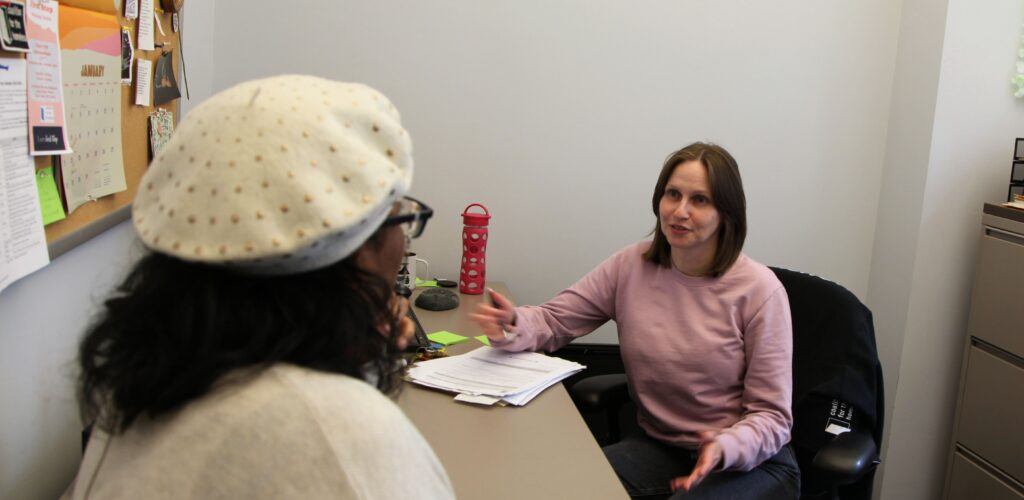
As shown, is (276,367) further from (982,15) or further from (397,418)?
(982,15)

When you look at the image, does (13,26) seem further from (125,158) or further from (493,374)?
(493,374)

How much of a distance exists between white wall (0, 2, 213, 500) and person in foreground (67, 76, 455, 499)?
0.78 feet

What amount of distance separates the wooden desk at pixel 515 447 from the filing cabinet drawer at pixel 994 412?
148 cm

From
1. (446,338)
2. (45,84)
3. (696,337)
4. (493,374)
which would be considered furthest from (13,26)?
(696,337)

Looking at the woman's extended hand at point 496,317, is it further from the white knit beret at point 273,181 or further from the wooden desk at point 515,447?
the white knit beret at point 273,181

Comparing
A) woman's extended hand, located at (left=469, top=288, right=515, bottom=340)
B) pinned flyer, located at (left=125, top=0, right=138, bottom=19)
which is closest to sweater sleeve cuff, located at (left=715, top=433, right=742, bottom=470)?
woman's extended hand, located at (left=469, top=288, right=515, bottom=340)

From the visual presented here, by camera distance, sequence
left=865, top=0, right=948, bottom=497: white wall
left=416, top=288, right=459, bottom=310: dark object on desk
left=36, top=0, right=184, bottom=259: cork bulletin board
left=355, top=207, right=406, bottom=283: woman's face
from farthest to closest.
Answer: left=865, top=0, right=948, bottom=497: white wall < left=416, top=288, right=459, bottom=310: dark object on desk < left=36, top=0, right=184, bottom=259: cork bulletin board < left=355, top=207, right=406, bottom=283: woman's face

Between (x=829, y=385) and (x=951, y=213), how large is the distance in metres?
1.11

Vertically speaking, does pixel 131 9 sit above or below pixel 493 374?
above

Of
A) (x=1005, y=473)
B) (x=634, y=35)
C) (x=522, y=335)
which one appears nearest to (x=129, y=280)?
(x=522, y=335)

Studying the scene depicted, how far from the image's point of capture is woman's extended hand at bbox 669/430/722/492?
57.6 inches

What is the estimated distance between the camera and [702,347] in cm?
179

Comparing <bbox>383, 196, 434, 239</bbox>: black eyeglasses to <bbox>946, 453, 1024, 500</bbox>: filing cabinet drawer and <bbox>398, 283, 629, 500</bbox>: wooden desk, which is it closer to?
<bbox>398, 283, 629, 500</bbox>: wooden desk

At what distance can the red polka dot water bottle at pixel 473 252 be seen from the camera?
2420mm
